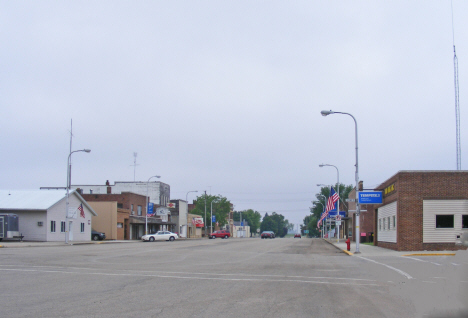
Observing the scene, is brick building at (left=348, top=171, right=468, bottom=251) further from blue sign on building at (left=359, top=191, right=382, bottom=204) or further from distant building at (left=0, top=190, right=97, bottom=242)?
distant building at (left=0, top=190, right=97, bottom=242)

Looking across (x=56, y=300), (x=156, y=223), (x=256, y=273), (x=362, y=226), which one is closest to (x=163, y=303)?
(x=56, y=300)

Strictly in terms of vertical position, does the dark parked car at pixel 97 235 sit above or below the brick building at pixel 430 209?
below

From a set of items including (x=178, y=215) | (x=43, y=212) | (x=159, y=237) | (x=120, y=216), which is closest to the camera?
(x=43, y=212)

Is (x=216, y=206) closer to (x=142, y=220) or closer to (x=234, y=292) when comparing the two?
(x=142, y=220)

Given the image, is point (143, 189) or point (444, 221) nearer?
point (444, 221)

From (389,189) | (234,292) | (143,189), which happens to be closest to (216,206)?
(143,189)

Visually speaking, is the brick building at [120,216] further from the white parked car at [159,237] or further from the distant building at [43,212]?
the distant building at [43,212]

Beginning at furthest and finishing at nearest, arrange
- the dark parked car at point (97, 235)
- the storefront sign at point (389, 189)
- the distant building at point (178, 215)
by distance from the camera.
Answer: the distant building at point (178, 215), the dark parked car at point (97, 235), the storefront sign at point (389, 189)

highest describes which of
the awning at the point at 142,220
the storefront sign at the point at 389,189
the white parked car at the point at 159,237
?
the storefront sign at the point at 389,189

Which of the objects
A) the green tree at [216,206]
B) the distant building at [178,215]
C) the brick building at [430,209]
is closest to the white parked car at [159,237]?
the distant building at [178,215]

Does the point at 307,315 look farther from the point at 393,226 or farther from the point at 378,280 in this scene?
the point at 393,226

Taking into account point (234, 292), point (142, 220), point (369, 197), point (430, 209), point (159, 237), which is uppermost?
point (369, 197)

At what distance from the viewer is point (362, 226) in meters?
57.4

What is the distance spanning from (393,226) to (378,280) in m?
20.4
